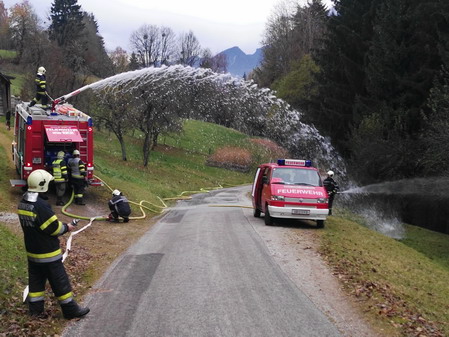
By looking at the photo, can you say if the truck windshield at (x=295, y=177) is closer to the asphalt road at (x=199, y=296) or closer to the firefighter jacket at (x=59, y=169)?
the asphalt road at (x=199, y=296)

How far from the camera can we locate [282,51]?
7106 centimetres

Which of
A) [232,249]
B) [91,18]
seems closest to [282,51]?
[232,249]

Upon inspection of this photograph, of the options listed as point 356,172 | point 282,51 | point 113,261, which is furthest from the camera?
point 282,51

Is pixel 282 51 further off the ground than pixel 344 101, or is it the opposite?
pixel 282 51

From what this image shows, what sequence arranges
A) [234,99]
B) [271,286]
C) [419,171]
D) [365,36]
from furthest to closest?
[234,99], [365,36], [419,171], [271,286]

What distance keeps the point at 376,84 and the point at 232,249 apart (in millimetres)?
22990

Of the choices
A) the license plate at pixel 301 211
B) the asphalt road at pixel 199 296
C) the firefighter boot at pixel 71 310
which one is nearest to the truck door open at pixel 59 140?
the asphalt road at pixel 199 296

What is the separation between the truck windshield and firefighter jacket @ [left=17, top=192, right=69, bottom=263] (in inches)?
415

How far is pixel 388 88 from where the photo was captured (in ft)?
102

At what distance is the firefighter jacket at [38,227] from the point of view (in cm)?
656

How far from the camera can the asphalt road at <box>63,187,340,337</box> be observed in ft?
21.4

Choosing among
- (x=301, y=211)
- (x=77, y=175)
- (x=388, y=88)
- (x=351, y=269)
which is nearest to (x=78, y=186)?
(x=77, y=175)

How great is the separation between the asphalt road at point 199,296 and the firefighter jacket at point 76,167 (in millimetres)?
5452

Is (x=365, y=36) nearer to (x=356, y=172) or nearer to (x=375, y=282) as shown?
(x=356, y=172)
